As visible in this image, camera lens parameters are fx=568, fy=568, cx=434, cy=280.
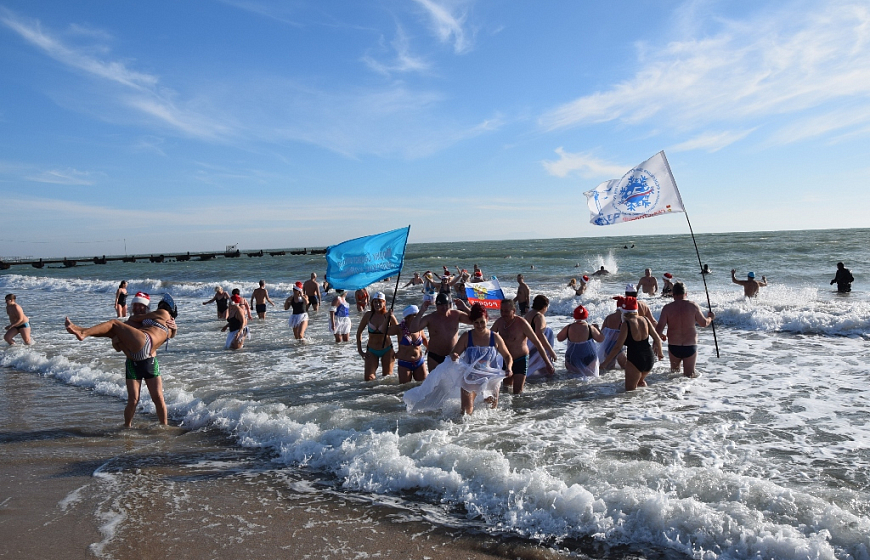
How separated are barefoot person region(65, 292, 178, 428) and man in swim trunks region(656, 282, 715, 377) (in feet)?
21.5

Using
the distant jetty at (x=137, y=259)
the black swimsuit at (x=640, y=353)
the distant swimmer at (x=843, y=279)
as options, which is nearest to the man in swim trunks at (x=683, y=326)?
the black swimsuit at (x=640, y=353)

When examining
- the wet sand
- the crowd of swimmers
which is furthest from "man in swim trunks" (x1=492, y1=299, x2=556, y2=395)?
the wet sand

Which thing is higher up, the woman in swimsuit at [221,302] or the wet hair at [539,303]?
the wet hair at [539,303]

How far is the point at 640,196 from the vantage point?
30.6ft

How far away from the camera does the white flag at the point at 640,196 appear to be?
9.01 metres

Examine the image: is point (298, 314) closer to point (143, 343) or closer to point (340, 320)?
point (340, 320)

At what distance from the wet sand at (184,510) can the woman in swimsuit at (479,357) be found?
2089 millimetres

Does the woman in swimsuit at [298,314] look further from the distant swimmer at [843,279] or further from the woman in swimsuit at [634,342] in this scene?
the distant swimmer at [843,279]

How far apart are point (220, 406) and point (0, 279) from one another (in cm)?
4934

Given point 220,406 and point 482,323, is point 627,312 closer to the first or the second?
point 482,323

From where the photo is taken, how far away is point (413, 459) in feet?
17.2

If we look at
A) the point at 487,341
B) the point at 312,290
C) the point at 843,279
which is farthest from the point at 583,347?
the point at 843,279

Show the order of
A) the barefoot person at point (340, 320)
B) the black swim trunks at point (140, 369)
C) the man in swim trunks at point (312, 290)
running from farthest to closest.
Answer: the man in swim trunks at point (312, 290), the barefoot person at point (340, 320), the black swim trunks at point (140, 369)

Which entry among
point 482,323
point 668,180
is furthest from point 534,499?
point 668,180
